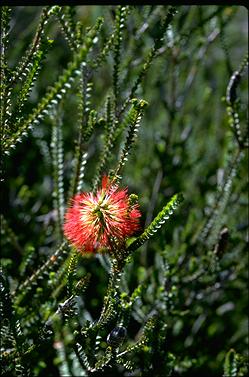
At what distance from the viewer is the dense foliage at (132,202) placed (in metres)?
0.92

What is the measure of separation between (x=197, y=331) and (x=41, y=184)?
1.09 metres

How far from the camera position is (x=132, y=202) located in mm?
910

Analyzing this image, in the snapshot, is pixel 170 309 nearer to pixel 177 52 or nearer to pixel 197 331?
pixel 197 331

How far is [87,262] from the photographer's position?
6.50ft

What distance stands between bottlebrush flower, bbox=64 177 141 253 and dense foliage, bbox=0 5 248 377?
0.03m

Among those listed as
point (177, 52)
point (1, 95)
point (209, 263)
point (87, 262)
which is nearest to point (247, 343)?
point (209, 263)

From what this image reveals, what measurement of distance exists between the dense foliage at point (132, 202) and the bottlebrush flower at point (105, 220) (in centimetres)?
3

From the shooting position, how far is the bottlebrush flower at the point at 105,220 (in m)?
0.92

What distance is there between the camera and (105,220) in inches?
36.2

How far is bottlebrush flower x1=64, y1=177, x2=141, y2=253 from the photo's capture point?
0.92 m

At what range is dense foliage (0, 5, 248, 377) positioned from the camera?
921 millimetres

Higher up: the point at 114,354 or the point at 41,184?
the point at 41,184

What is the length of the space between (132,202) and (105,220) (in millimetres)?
62

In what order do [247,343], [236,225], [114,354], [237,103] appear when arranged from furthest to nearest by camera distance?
[236,225]
[247,343]
[237,103]
[114,354]
